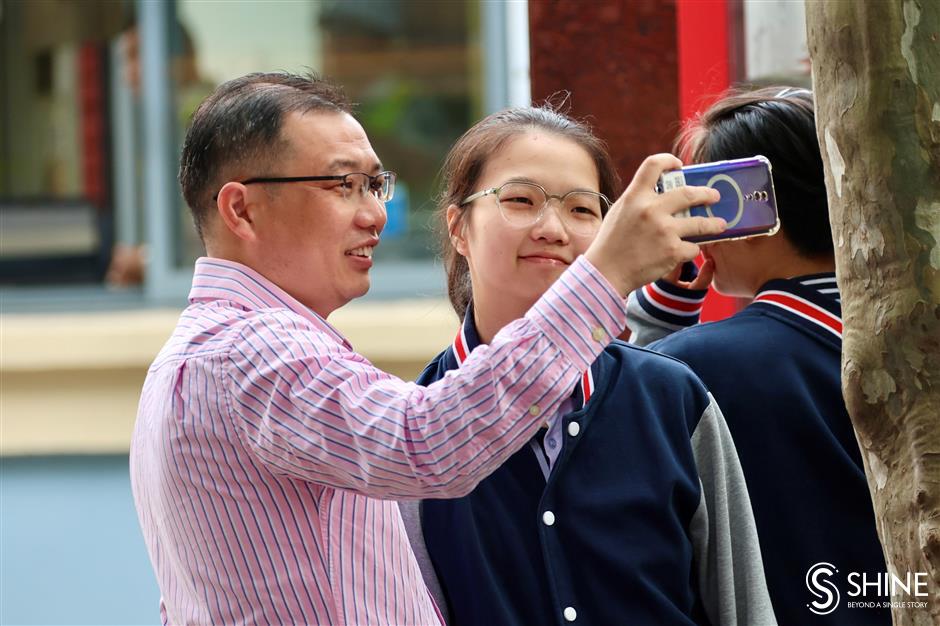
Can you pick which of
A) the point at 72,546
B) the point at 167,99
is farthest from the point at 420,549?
the point at 167,99

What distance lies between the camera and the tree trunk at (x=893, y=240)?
1502 mm

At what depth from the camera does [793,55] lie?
2.95 meters

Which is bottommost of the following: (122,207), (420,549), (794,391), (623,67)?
(420,549)

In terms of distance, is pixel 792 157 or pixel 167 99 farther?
pixel 167 99

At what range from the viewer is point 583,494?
1758 millimetres

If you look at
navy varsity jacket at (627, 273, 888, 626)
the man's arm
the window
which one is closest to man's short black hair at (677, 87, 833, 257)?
navy varsity jacket at (627, 273, 888, 626)

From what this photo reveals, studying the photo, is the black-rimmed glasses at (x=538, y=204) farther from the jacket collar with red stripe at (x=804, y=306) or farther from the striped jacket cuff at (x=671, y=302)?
the striped jacket cuff at (x=671, y=302)

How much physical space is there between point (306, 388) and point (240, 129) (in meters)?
0.43

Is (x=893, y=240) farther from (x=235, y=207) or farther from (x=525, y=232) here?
(x=235, y=207)

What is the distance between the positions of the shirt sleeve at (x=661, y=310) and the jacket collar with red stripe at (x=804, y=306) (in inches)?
10.1

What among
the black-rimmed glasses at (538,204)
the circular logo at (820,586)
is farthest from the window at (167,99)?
the circular logo at (820,586)

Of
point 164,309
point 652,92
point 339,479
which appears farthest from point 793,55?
point 164,309

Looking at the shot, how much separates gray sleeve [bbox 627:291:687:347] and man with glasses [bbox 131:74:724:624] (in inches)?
28.2

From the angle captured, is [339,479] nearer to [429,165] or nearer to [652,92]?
[652,92]
